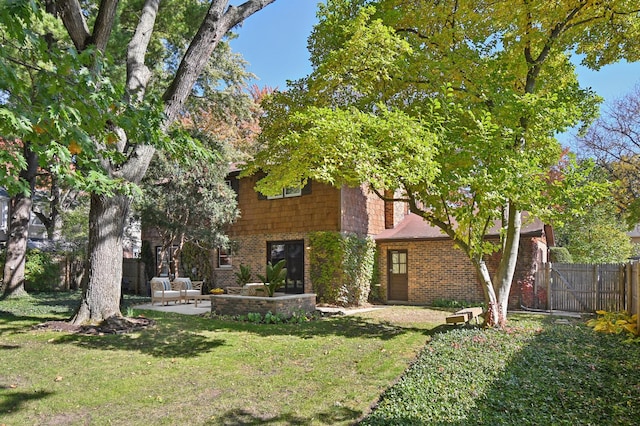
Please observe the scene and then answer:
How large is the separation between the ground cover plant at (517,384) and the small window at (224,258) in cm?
1209

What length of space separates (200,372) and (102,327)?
3880 millimetres

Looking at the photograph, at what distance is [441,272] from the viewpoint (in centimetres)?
1661

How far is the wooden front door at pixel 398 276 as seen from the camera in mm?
17516

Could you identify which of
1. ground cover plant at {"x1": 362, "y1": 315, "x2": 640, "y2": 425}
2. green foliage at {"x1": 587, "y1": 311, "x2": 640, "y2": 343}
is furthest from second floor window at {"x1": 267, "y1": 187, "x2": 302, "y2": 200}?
green foliage at {"x1": 587, "y1": 311, "x2": 640, "y2": 343}

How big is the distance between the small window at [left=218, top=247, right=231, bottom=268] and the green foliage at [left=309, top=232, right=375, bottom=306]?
4.46 meters

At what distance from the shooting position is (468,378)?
5898 millimetres

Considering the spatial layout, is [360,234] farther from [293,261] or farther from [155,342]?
[155,342]

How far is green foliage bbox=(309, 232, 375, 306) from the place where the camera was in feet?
51.5

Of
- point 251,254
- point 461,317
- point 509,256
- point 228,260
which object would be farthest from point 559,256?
point 228,260

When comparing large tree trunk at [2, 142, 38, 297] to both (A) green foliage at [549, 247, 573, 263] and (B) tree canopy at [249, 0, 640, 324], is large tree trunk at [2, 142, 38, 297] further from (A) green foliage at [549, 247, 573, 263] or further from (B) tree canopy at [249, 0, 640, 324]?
(A) green foliage at [549, 247, 573, 263]

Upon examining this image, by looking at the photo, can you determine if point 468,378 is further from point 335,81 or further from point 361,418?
point 335,81

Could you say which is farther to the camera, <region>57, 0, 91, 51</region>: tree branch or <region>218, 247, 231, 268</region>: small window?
<region>218, 247, 231, 268</region>: small window

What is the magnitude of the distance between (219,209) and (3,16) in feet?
44.7

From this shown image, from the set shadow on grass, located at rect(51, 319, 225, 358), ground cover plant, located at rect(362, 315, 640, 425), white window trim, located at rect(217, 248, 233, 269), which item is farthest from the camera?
white window trim, located at rect(217, 248, 233, 269)
